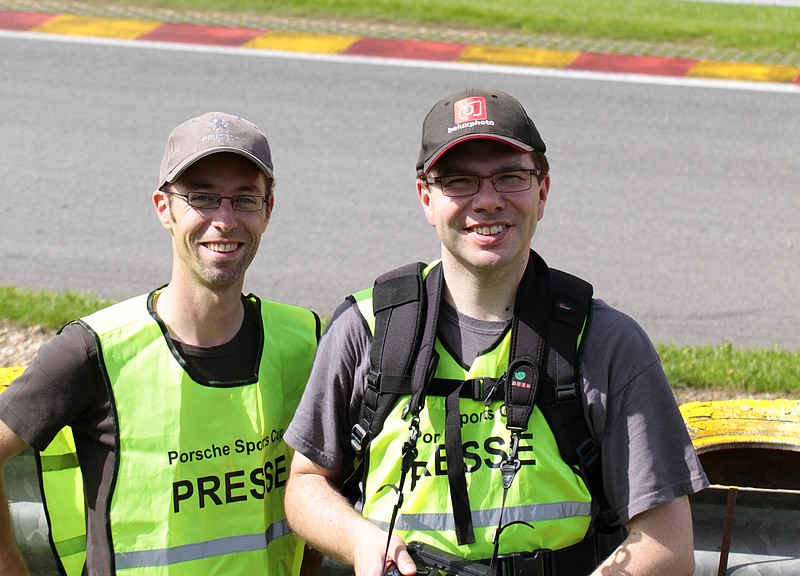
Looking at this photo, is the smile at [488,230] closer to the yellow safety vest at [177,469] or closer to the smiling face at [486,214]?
the smiling face at [486,214]

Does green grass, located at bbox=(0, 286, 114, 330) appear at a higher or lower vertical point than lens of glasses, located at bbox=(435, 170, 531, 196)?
lower

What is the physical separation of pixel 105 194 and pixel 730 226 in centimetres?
456

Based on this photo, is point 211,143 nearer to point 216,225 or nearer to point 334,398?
point 216,225

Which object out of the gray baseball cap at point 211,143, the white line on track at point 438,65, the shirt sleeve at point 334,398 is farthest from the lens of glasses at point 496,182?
the white line on track at point 438,65

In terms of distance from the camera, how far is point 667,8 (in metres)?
13.3

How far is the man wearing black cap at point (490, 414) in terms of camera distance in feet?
8.69

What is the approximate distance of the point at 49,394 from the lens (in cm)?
297

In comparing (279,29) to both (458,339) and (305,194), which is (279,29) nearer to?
(305,194)

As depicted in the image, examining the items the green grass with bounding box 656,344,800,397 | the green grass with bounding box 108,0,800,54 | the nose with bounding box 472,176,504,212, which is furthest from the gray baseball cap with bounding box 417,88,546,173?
the green grass with bounding box 108,0,800,54

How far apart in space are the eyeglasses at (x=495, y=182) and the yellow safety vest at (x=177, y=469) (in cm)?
79

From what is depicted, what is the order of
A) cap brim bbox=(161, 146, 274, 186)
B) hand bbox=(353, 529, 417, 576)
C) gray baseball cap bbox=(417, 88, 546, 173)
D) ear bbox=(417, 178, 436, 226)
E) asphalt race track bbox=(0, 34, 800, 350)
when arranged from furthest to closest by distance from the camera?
asphalt race track bbox=(0, 34, 800, 350) → cap brim bbox=(161, 146, 274, 186) → ear bbox=(417, 178, 436, 226) → gray baseball cap bbox=(417, 88, 546, 173) → hand bbox=(353, 529, 417, 576)

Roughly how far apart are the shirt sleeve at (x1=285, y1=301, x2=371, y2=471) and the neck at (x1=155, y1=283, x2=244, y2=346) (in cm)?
45

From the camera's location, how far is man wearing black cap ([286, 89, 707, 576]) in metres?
2.65

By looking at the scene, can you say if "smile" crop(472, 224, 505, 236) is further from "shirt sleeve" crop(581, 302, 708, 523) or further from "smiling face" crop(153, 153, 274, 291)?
"smiling face" crop(153, 153, 274, 291)
